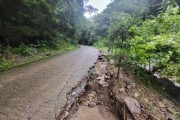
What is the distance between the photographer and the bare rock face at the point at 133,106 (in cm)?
340

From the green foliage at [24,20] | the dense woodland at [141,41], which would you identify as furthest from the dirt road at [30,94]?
the green foliage at [24,20]

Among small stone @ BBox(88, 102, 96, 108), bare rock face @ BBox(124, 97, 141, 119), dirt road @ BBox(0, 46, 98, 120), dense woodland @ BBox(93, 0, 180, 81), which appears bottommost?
small stone @ BBox(88, 102, 96, 108)

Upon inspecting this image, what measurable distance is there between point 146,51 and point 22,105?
4.23 meters

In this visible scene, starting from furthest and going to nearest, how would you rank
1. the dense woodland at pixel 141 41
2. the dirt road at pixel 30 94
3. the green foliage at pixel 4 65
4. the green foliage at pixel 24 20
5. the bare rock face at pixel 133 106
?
the green foliage at pixel 24 20
the green foliage at pixel 4 65
the dense woodland at pixel 141 41
the bare rock face at pixel 133 106
the dirt road at pixel 30 94

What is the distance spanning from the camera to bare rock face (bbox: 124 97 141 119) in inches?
134

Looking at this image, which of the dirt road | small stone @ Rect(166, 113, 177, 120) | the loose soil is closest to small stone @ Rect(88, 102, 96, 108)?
the loose soil

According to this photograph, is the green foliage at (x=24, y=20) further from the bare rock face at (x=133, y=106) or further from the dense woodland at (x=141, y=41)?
the bare rock face at (x=133, y=106)

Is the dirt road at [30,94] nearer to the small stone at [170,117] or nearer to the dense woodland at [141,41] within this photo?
the dense woodland at [141,41]

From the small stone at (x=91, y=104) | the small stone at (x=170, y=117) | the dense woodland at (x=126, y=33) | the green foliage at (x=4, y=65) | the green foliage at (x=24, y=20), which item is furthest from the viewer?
the green foliage at (x=24, y=20)

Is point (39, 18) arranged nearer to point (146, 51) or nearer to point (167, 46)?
point (146, 51)

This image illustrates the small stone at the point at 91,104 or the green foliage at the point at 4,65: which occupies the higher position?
the green foliage at the point at 4,65

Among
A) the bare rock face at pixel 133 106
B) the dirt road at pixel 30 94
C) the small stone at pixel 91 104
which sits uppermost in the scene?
the dirt road at pixel 30 94

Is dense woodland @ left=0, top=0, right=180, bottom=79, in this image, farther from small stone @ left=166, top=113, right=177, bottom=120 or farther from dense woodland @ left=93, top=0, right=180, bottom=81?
small stone @ left=166, top=113, right=177, bottom=120

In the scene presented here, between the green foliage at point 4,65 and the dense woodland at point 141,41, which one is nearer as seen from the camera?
the dense woodland at point 141,41
